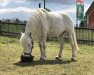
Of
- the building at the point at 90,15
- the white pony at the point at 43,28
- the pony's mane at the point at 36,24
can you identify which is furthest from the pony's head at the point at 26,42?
the building at the point at 90,15

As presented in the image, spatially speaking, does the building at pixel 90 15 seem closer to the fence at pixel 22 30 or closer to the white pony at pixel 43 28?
the fence at pixel 22 30

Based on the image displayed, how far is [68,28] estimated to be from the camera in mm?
14719

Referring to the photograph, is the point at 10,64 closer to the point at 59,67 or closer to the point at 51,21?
the point at 59,67

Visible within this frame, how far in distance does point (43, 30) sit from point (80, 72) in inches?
110

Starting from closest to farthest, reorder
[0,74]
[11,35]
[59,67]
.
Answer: [0,74], [59,67], [11,35]

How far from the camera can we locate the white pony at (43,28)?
1286 centimetres

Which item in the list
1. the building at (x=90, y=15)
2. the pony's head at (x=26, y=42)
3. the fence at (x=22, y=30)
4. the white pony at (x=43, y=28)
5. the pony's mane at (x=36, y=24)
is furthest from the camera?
the building at (x=90, y=15)

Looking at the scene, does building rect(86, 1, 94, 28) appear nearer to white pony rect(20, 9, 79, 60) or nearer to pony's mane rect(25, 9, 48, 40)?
white pony rect(20, 9, 79, 60)

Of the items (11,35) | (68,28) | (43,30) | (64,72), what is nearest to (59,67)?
(64,72)

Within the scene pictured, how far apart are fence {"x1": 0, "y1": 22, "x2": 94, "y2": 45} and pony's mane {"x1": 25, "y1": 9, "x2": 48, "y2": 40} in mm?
11851

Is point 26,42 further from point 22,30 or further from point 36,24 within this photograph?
point 22,30

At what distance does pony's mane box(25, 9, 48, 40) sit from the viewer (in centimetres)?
1306

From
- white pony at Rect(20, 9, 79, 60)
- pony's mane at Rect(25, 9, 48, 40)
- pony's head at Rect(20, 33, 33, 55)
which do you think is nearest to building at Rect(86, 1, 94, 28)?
white pony at Rect(20, 9, 79, 60)

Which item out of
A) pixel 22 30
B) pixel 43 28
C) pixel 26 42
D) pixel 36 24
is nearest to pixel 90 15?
pixel 22 30
